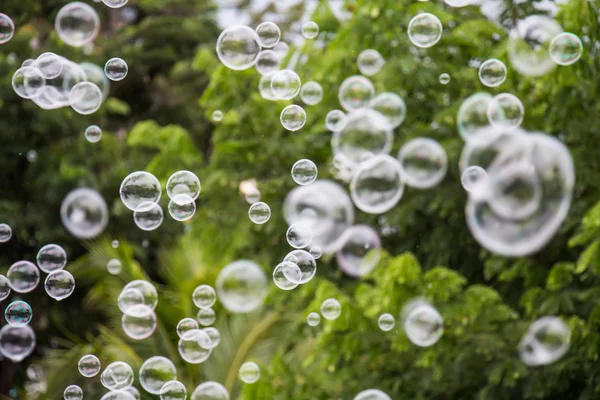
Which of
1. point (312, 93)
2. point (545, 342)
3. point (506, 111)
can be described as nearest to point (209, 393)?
point (312, 93)

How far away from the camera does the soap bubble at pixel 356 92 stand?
4.43 m

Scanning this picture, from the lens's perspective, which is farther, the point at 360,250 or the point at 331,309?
the point at 360,250

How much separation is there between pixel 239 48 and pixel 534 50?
5.15 feet

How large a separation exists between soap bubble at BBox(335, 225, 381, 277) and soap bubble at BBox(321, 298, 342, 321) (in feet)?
0.72

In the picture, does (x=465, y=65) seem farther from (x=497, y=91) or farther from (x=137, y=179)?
(x=137, y=179)

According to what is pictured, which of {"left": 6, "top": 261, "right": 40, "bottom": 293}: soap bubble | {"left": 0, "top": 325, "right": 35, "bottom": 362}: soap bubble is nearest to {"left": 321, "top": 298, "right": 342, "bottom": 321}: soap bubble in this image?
{"left": 6, "top": 261, "right": 40, "bottom": 293}: soap bubble

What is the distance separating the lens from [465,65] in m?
4.82

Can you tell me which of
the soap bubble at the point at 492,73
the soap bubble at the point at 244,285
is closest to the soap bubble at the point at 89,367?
the soap bubble at the point at 244,285

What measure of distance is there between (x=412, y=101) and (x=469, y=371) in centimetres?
157

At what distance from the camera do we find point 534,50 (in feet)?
13.6

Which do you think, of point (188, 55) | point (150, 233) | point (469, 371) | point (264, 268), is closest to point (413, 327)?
point (469, 371)

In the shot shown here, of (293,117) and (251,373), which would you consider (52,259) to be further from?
(293,117)

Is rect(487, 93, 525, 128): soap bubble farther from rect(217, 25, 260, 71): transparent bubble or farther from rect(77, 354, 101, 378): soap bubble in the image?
rect(77, 354, 101, 378): soap bubble

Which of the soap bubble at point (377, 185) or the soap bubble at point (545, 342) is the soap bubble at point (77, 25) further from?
the soap bubble at point (545, 342)
